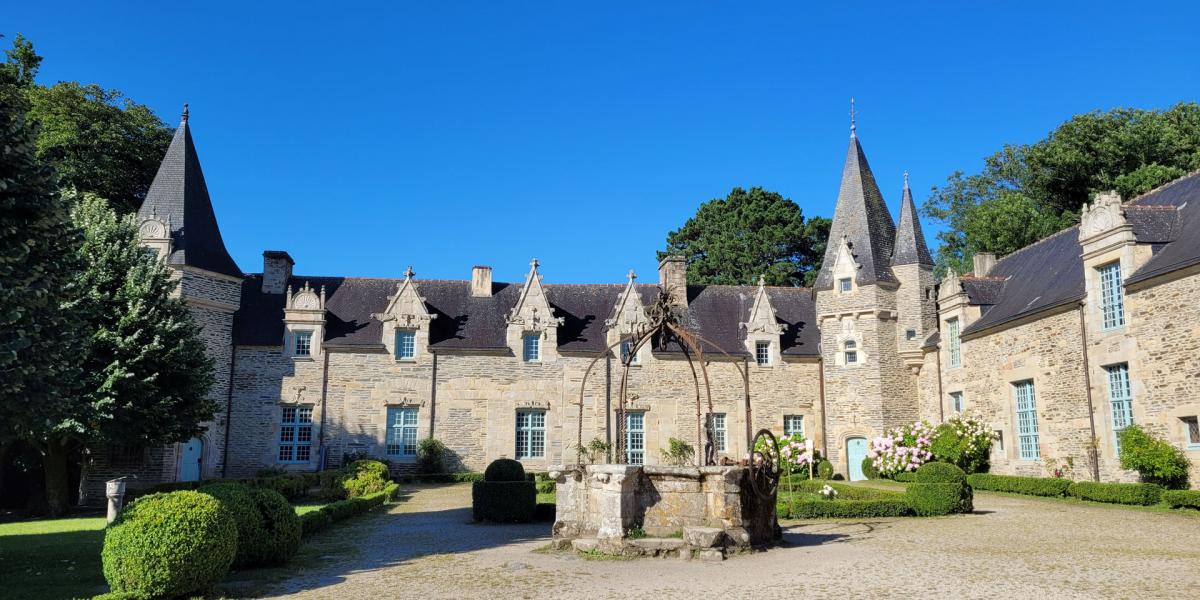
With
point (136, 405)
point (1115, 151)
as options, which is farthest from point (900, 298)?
point (136, 405)

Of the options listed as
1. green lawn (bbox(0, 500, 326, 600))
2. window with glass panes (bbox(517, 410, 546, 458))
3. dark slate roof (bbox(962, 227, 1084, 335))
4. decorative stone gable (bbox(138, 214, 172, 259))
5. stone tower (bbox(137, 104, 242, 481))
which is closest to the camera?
green lawn (bbox(0, 500, 326, 600))

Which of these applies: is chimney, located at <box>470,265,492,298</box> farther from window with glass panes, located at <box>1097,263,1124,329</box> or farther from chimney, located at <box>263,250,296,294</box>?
window with glass panes, located at <box>1097,263,1124,329</box>

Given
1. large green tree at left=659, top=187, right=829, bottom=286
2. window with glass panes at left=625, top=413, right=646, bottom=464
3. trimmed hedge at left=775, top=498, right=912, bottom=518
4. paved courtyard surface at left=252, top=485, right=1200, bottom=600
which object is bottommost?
paved courtyard surface at left=252, top=485, right=1200, bottom=600

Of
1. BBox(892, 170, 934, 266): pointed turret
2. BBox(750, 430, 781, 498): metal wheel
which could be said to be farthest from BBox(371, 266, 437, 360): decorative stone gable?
BBox(750, 430, 781, 498): metal wheel

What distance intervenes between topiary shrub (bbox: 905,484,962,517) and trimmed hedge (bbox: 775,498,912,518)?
0.21 metres

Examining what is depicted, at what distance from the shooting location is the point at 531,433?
27906mm

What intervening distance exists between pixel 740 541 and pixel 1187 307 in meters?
12.1

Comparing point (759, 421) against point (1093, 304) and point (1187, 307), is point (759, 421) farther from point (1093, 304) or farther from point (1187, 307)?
point (1187, 307)

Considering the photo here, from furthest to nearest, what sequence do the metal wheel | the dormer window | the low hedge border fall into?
the dormer window
the low hedge border
the metal wheel

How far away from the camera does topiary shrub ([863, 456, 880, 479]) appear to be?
25.5 m

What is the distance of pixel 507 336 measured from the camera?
93.0 ft

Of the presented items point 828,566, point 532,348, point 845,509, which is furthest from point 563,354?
point 828,566

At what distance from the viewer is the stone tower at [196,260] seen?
24.8 meters

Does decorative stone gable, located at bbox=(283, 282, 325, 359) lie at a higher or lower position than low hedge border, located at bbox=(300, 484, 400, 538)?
higher
